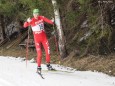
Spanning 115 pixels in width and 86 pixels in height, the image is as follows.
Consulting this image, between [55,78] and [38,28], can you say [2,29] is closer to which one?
[38,28]

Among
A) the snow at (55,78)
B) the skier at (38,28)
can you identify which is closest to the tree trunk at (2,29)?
the snow at (55,78)

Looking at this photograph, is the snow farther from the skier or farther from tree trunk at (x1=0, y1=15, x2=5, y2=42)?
tree trunk at (x1=0, y1=15, x2=5, y2=42)

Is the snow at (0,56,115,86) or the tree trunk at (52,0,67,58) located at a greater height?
the tree trunk at (52,0,67,58)

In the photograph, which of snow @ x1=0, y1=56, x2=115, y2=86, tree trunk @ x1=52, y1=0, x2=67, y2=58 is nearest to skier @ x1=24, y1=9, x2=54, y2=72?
snow @ x1=0, y1=56, x2=115, y2=86

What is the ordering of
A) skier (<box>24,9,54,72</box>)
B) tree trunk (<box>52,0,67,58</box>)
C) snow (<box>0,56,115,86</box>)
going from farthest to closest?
tree trunk (<box>52,0,67,58</box>), skier (<box>24,9,54,72</box>), snow (<box>0,56,115,86</box>)

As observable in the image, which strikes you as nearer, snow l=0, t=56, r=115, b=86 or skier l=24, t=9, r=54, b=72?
snow l=0, t=56, r=115, b=86

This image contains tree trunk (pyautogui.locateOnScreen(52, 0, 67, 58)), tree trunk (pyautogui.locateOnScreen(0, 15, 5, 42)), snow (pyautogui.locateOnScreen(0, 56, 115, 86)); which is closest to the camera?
snow (pyautogui.locateOnScreen(0, 56, 115, 86))

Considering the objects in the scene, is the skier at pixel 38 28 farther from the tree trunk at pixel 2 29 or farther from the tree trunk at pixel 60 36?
the tree trunk at pixel 2 29

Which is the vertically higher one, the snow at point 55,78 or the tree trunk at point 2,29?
the tree trunk at point 2,29

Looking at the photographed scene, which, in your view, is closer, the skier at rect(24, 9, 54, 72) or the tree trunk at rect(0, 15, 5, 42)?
the skier at rect(24, 9, 54, 72)

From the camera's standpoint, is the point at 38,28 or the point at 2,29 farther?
the point at 2,29

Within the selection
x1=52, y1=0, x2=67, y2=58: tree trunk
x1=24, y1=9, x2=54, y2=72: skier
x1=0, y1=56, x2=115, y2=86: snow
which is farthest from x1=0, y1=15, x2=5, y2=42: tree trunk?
x1=24, y1=9, x2=54, y2=72: skier

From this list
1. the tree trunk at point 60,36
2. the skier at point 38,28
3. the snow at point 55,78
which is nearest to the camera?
the snow at point 55,78

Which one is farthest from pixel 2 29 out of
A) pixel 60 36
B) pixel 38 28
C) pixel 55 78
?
pixel 55 78
